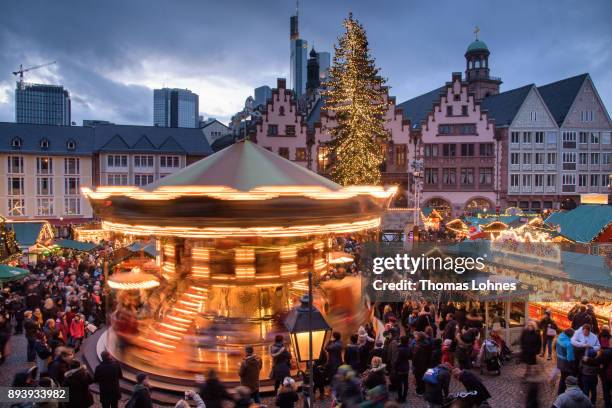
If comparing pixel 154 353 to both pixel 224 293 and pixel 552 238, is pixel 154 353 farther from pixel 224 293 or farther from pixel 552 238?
pixel 552 238

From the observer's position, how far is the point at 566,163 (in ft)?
146

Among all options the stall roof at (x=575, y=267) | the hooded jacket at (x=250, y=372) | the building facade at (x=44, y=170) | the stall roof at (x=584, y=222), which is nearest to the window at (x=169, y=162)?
the building facade at (x=44, y=170)

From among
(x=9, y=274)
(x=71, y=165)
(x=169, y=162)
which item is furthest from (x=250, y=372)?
(x=71, y=165)

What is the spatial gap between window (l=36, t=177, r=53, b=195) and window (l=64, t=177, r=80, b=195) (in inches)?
53.0

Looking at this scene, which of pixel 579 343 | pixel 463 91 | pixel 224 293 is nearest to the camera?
pixel 579 343

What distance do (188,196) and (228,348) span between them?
3.28 meters

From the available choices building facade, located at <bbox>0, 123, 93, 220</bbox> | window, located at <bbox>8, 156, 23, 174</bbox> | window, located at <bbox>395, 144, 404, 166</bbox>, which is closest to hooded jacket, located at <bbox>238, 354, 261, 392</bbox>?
window, located at <bbox>395, 144, 404, 166</bbox>

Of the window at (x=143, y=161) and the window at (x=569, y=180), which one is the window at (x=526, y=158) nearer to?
the window at (x=569, y=180)

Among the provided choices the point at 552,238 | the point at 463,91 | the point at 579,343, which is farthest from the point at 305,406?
the point at 463,91

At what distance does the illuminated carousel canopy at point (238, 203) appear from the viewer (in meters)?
9.09

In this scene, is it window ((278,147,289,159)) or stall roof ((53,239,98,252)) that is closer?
stall roof ((53,239,98,252))

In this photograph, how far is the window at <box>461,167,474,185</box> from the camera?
42.8m

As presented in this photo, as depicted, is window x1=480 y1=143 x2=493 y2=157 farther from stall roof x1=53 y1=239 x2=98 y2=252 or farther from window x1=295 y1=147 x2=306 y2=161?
stall roof x1=53 y1=239 x2=98 y2=252

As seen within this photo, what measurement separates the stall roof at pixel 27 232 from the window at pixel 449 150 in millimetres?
32880
